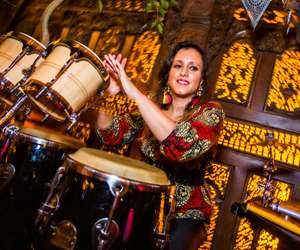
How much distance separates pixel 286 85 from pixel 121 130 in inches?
71.4

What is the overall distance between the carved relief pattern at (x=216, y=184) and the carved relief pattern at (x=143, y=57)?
1.38 metres

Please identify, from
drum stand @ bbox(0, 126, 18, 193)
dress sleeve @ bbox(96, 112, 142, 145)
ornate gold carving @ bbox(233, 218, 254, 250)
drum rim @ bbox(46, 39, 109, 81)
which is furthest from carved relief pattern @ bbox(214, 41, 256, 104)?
drum stand @ bbox(0, 126, 18, 193)

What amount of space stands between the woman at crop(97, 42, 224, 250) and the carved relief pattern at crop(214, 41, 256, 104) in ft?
2.74

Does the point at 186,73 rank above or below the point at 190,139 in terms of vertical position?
above

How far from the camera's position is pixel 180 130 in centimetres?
213

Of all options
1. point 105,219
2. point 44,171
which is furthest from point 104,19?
point 105,219

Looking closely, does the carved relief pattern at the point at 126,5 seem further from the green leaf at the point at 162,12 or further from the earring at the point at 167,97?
the earring at the point at 167,97

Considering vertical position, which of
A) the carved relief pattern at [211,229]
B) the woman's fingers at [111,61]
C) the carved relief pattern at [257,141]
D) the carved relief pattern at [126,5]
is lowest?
the carved relief pattern at [211,229]

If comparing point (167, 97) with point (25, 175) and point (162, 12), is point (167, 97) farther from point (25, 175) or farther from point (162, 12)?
point (162, 12)

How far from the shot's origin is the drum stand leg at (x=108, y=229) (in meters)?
1.68

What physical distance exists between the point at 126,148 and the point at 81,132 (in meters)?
0.78

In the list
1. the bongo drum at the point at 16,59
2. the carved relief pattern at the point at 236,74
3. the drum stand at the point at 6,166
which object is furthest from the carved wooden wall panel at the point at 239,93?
the drum stand at the point at 6,166

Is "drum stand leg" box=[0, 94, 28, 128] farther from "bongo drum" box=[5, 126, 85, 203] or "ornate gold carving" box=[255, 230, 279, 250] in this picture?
"ornate gold carving" box=[255, 230, 279, 250]

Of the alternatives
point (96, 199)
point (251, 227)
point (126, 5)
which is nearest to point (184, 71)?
point (96, 199)
